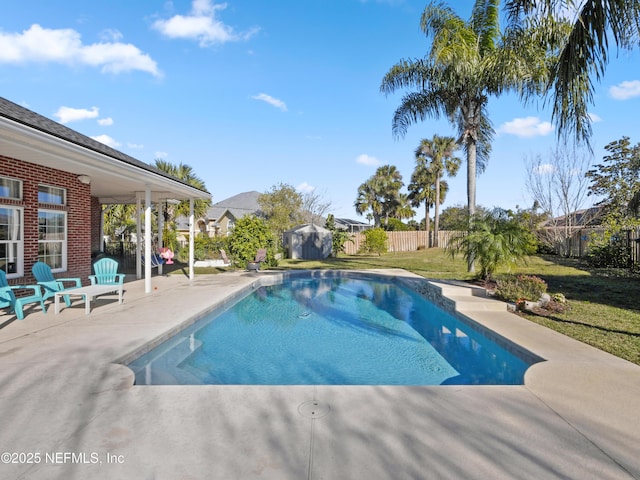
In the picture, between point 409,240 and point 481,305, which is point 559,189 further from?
point 481,305

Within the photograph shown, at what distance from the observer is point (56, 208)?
27.3 feet

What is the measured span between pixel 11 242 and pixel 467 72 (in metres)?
13.1

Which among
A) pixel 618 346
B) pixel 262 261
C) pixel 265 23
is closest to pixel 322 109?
pixel 265 23

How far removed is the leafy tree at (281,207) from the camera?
27.9 metres

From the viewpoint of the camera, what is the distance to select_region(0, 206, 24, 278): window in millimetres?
7094

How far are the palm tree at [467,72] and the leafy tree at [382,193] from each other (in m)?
22.8

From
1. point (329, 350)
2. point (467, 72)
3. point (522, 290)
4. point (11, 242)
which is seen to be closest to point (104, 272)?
point (11, 242)

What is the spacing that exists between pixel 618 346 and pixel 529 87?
9.83 m

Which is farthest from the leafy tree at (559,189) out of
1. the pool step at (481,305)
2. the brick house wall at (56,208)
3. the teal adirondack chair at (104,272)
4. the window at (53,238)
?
the window at (53,238)

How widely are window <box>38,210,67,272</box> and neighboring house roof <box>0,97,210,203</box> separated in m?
1.20

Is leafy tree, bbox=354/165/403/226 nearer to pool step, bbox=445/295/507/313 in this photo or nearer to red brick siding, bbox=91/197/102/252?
red brick siding, bbox=91/197/102/252

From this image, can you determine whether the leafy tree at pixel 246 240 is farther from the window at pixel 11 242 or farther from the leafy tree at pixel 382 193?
the leafy tree at pixel 382 193

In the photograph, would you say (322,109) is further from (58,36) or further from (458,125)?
(58,36)

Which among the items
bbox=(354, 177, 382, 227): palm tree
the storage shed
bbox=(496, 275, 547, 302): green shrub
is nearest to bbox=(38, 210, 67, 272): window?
bbox=(496, 275, 547, 302): green shrub
